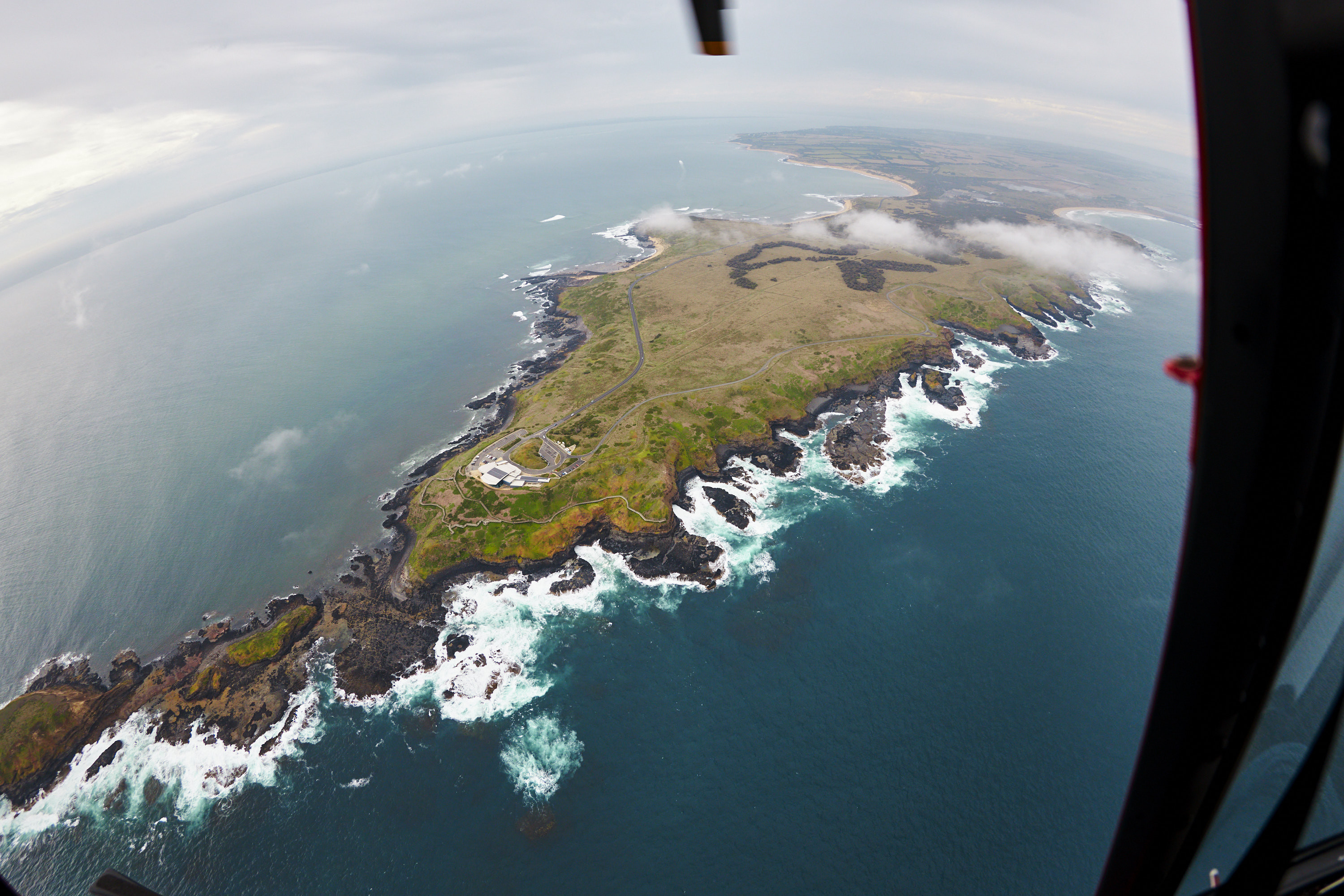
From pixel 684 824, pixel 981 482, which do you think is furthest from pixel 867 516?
pixel 684 824

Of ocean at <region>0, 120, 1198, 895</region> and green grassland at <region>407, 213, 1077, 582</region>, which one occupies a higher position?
green grassland at <region>407, 213, 1077, 582</region>

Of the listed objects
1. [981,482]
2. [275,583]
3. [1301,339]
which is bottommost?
[981,482]

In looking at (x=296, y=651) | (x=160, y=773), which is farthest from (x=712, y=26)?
(x=160, y=773)

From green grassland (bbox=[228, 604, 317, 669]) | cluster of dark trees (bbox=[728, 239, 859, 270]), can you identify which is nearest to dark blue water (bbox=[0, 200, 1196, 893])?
green grassland (bbox=[228, 604, 317, 669])

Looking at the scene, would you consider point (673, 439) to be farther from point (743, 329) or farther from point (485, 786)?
point (485, 786)

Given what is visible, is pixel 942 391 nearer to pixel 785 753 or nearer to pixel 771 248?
pixel 785 753

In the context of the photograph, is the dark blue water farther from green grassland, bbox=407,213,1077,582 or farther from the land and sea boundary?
green grassland, bbox=407,213,1077,582
